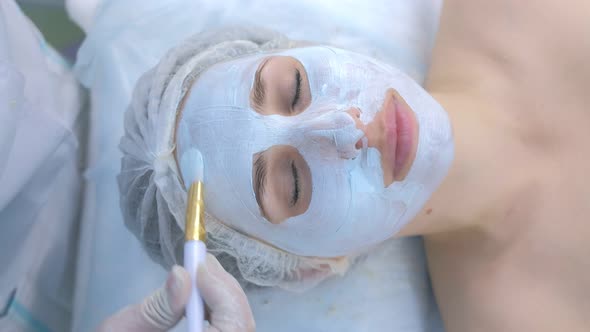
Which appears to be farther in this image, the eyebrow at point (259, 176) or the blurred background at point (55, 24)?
the blurred background at point (55, 24)

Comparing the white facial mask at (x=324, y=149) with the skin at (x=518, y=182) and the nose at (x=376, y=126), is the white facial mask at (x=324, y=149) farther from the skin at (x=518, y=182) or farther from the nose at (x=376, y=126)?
the skin at (x=518, y=182)

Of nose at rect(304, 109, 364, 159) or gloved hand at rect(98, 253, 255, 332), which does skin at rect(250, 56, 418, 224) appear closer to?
nose at rect(304, 109, 364, 159)

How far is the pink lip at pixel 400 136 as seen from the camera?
3.16 ft

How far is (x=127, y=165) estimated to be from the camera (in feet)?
3.88

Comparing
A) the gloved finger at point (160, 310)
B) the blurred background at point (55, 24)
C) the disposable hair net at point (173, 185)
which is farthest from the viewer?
the blurred background at point (55, 24)

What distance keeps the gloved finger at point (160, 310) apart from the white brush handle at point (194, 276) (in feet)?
0.05

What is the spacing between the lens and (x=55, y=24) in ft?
6.24

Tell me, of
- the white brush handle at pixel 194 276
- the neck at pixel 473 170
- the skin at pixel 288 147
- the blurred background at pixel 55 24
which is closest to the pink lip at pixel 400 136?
the skin at pixel 288 147

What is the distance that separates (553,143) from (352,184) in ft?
1.91

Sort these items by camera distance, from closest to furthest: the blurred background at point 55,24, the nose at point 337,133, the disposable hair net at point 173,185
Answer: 1. the nose at point 337,133
2. the disposable hair net at point 173,185
3. the blurred background at point 55,24

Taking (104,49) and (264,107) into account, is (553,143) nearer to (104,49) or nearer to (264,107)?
(264,107)

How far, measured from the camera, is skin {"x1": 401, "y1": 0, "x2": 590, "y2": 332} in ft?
3.68

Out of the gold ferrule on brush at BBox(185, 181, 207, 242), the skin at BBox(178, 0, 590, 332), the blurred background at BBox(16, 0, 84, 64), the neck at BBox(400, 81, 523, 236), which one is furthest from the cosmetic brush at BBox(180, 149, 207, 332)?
the blurred background at BBox(16, 0, 84, 64)

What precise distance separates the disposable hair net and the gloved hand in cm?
25
